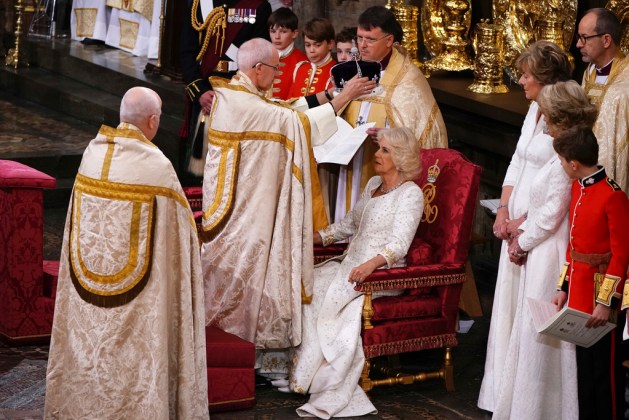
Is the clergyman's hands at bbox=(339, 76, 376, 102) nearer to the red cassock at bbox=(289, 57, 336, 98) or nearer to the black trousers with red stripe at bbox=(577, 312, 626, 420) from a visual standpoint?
the red cassock at bbox=(289, 57, 336, 98)

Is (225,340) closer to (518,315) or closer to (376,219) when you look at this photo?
(376,219)

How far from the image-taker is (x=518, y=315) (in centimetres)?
592

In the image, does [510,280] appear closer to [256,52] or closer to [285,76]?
[256,52]

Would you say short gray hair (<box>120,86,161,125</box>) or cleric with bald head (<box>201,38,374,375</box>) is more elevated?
short gray hair (<box>120,86,161,125</box>)

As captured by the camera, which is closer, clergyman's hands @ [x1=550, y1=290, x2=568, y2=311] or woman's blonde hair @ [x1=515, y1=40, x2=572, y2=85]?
clergyman's hands @ [x1=550, y1=290, x2=568, y2=311]

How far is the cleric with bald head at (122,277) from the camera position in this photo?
5391mm

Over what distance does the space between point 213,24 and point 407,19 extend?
1.59 meters

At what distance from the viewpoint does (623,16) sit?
24.8 ft

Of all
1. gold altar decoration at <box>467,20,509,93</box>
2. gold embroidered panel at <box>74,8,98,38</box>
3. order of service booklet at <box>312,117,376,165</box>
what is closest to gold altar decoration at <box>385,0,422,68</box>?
gold altar decoration at <box>467,20,509,93</box>

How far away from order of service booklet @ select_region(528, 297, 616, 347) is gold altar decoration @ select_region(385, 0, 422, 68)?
3.95m

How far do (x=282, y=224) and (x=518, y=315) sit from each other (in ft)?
4.21

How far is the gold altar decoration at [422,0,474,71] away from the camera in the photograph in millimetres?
8953

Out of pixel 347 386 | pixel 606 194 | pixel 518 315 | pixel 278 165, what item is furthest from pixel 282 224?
pixel 606 194

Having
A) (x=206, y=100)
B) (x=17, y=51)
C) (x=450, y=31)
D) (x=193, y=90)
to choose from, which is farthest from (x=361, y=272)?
(x=17, y=51)
